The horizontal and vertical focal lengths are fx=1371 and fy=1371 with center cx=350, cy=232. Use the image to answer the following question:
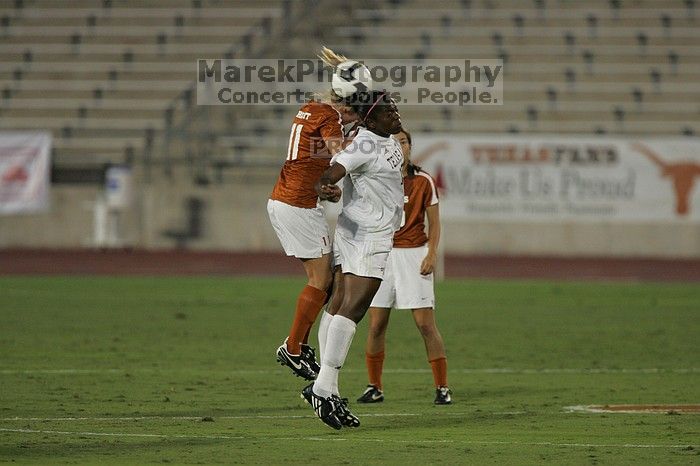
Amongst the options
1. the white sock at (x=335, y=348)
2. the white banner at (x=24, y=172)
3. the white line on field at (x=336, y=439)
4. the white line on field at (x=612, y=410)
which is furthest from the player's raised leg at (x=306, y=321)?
the white banner at (x=24, y=172)

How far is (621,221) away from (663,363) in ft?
48.7

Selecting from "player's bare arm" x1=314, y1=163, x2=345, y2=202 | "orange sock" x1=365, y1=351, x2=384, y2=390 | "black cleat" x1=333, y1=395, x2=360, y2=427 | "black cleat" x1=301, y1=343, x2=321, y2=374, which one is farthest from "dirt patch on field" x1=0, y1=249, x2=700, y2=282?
"player's bare arm" x1=314, y1=163, x2=345, y2=202

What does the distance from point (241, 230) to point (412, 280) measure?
1831cm

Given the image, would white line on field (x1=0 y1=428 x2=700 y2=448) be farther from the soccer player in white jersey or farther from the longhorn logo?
the longhorn logo

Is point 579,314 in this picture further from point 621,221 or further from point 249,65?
point 249,65

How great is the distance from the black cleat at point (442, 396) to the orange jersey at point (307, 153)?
5.57 ft

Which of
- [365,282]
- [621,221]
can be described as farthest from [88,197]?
[365,282]

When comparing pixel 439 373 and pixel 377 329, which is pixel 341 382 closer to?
pixel 377 329

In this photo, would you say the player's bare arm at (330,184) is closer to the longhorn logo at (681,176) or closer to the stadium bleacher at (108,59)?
the longhorn logo at (681,176)

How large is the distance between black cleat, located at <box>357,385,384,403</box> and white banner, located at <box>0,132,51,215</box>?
19.8m

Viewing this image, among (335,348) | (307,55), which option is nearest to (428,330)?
(335,348)

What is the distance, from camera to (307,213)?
10422 millimetres

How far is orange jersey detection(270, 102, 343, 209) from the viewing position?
1009 centimetres

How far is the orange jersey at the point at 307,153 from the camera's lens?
10094 millimetres
